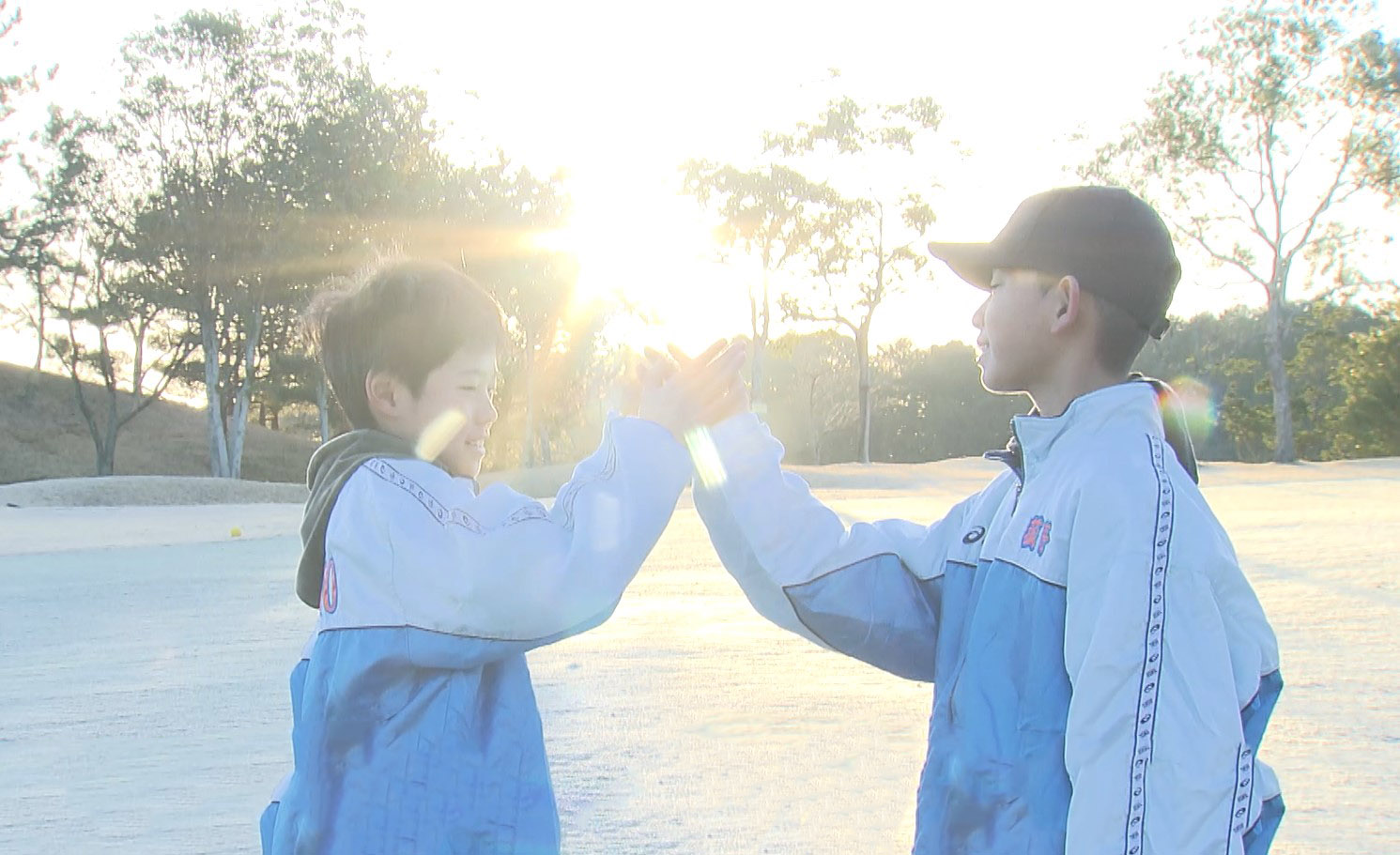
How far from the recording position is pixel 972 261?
2176mm

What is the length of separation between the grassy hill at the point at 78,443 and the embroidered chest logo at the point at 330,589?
144 feet

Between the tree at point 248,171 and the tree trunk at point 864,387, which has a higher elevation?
the tree at point 248,171

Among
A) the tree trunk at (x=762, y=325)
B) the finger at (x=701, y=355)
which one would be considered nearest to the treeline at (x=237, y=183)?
the tree trunk at (x=762, y=325)

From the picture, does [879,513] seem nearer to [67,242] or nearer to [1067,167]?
[1067,167]

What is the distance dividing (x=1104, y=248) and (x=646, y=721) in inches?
148

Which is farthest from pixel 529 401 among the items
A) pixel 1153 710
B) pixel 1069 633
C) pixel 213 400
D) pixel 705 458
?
pixel 1153 710

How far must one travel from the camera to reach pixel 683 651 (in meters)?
7.19

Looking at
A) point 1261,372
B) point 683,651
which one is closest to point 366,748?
point 683,651

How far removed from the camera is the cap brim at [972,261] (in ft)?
7.06

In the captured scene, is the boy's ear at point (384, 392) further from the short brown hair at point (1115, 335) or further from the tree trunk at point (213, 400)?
the tree trunk at point (213, 400)

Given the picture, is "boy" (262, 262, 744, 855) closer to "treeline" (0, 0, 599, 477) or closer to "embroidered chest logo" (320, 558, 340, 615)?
"embroidered chest logo" (320, 558, 340, 615)

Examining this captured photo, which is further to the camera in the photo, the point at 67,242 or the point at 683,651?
the point at 67,242

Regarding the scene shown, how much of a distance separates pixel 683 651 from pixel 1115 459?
5.51 m

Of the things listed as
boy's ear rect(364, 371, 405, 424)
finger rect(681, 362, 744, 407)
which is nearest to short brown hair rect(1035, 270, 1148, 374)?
finger rect(681, 362, 744, 407)
